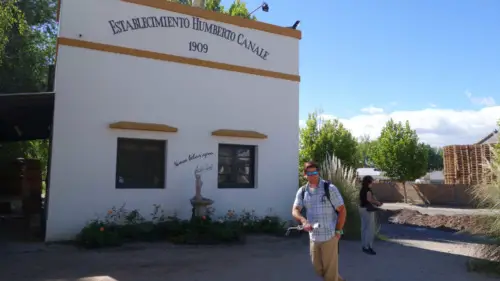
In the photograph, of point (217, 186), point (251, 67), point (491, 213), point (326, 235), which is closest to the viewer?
point (326, 235)

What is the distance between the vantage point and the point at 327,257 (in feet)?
17.9

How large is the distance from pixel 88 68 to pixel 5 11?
1868 mm

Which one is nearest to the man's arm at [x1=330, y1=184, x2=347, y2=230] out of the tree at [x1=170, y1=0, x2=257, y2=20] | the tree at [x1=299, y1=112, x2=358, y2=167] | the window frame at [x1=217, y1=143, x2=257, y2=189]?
the window frame at [x1=217, y1=143, x2=257, y2=189]

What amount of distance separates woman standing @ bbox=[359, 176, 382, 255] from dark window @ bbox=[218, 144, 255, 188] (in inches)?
127

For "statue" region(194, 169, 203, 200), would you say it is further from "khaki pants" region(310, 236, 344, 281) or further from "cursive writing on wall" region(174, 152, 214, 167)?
"khaki pants" region(310, 236, 344, 281)

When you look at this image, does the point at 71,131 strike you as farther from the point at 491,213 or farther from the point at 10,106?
the point at 491,213

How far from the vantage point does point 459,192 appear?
2773 centimetres

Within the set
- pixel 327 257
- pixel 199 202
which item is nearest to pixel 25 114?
pixel 199 202

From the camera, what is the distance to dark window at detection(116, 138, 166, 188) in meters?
10.0

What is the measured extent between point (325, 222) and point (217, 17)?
7.44 m

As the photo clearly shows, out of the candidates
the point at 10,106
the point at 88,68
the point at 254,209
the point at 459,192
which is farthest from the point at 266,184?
the point at 459,192

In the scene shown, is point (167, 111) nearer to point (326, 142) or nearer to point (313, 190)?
point (313, 190)

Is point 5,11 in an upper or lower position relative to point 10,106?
upper

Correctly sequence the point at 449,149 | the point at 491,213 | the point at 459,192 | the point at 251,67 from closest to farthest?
the point at 491,213 → the point at 251,67 → the point at 459,192 → the point at 449,149
